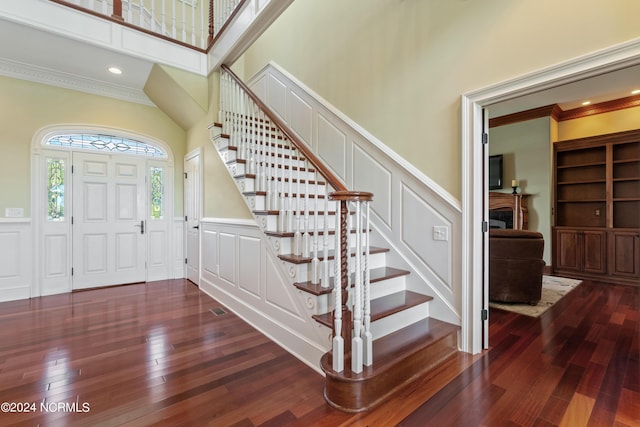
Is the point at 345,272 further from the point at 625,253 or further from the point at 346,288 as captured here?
the point at 625,253

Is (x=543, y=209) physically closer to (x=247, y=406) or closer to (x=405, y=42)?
(x=405, y=42)

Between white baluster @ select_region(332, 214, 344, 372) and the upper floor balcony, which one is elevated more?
the upper floor balcony

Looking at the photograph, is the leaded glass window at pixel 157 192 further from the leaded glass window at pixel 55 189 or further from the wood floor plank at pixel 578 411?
the wood floor plank at pixel 578 411

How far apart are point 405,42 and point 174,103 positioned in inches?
140

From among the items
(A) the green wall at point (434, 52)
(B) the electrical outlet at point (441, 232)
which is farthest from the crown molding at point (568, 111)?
(B) the electrical outlet at point (441, 232)

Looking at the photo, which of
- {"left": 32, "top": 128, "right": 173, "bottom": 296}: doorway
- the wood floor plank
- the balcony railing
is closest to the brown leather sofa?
the wood floor plank

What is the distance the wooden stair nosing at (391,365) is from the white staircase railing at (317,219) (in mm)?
76

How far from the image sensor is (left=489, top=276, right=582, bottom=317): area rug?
3.33 metres

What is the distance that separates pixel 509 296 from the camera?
3.48 metres

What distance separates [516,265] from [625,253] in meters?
2.72

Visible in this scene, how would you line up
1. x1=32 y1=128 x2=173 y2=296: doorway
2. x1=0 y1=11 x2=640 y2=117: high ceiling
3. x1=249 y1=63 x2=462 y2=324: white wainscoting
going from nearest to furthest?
x1=249 y1=63 x2=462 y2=324: white wainscoting
x1=0 y1=11 x2=640 y2=117: high ceiling
x1=32 y1=128 x2=173 y2=296: doorway

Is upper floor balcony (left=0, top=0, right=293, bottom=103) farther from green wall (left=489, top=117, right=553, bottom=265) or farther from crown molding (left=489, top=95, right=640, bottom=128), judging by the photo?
green wall (left=489, top=117, right=553, bottom=265)

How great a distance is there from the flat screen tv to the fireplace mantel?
0.26 meters

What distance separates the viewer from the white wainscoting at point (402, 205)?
247 centimetres
